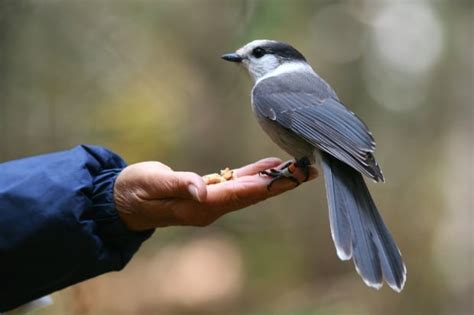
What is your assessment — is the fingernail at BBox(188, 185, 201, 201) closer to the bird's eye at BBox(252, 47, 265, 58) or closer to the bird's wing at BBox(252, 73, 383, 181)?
the bird's wing at BBox(252, 73, 383, 181)

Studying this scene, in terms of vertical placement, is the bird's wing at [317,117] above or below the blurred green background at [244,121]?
above

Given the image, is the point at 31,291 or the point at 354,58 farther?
the point at 354,58

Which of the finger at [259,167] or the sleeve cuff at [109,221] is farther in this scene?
the finger at [259,167]

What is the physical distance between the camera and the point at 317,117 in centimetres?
293

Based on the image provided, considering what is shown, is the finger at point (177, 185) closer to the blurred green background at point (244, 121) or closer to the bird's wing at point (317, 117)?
the bird's wing at point (317, 117)

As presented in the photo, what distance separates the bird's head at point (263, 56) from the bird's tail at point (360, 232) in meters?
0.85

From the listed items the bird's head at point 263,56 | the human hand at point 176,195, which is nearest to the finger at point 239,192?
the human hand at point 176,195

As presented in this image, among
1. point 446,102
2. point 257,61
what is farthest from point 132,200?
point 446,102

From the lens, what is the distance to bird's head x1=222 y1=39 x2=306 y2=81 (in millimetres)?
3436

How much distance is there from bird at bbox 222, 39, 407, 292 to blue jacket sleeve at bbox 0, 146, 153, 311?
2.24ft

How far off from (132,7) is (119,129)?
106 cm

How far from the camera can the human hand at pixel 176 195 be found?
243 centimetres

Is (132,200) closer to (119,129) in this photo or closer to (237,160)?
(119,129)

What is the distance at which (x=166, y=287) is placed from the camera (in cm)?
628
